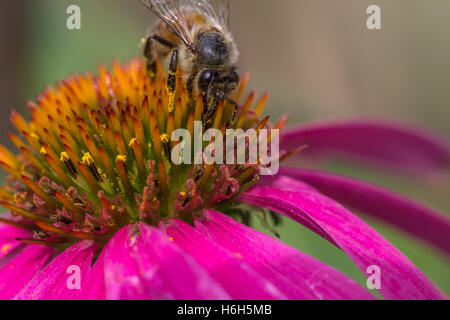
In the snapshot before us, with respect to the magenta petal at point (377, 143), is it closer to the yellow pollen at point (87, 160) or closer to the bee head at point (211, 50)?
the bee head at point (211, 50)

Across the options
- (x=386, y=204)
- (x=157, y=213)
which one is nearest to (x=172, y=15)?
(x=157, y=213)

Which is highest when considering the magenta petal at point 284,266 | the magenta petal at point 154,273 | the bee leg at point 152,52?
the bee leg at point 152,52

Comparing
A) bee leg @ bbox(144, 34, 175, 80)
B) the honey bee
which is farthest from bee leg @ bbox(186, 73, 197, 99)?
bee leg @ bbox(144, 34, 175, 80)

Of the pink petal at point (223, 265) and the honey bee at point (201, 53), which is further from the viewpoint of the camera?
the honey bee at point (201, 53)

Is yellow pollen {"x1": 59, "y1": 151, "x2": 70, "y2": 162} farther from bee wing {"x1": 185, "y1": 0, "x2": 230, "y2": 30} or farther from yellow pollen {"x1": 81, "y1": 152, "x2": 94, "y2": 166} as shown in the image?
bee wing {"x1": 185, "y1": 0, "x2": 230, "y2": 30}

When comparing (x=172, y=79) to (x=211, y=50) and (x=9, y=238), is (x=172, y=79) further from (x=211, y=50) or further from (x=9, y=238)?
(x=9, y=238)

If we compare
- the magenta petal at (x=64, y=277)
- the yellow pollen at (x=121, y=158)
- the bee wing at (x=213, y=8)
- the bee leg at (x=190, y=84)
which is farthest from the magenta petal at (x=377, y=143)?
the magenta petal at (x=64, y=277)

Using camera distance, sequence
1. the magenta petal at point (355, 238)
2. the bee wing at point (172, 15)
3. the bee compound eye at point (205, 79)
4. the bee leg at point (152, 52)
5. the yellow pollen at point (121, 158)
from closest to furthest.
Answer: the magenta petal at point (355, 238)
the yellow pollen at point (121, 158)
the bee compound eye at point (205, 79)
the bee wing at point (172, 15)
the bee leg at point (152, 52)
